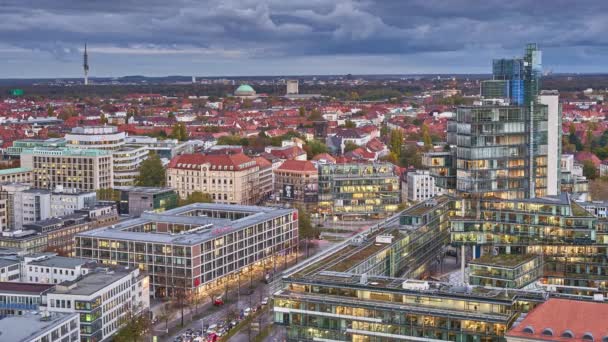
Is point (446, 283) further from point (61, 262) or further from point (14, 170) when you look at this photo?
point (14, 170)

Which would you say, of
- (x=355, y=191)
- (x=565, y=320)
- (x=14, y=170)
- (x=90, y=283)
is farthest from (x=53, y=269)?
(x=14, y=170)

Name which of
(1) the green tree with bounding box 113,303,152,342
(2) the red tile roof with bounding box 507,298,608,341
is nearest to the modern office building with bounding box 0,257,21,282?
(1) the green tree with bounding box 113,303,152,342

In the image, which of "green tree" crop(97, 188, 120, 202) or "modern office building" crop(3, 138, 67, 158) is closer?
"green tree" crop(97, 188, 120, 202)

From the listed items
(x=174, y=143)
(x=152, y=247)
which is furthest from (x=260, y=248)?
(x=174, y=143)

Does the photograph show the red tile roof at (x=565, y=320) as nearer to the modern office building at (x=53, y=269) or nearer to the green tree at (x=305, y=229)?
the modern office building at (x=53, y=269)

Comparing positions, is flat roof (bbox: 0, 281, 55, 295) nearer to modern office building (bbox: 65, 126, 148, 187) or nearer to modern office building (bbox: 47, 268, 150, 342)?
modern office building (bbox: 47, 268, 150, 342)
